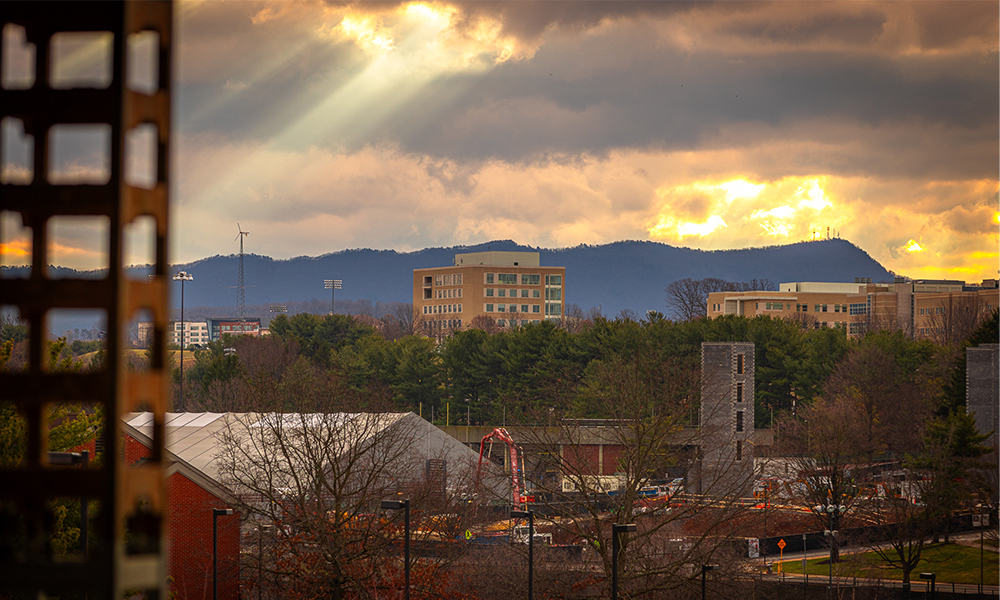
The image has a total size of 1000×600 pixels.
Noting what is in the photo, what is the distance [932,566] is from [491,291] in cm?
13908

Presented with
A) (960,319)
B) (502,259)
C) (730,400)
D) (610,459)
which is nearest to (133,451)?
(730,400)

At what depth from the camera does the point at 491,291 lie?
187 meters

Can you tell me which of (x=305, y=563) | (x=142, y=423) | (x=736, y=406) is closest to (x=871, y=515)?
(x=736, y=406)

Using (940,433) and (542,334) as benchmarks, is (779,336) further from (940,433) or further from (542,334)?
(940,433)

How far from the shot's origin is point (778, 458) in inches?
2768

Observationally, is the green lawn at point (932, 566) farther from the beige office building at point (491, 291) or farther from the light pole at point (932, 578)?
the beige office building at point (491, 291)

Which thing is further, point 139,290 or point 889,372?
point 889,372

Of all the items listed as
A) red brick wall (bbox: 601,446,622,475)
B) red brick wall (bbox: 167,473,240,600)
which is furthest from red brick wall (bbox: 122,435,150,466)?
red brick wall (bbox: 601,446,622,475)

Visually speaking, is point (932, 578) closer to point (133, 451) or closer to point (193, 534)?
point (193, 534)

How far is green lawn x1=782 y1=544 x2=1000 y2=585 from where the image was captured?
48188 millimetres

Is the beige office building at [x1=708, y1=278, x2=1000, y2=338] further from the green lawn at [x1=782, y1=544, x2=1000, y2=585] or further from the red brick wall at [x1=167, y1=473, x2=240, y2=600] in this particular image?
the red brick wall at [x1=167, y1=473, x2=240, y2=600]

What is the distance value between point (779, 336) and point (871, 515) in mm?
40089

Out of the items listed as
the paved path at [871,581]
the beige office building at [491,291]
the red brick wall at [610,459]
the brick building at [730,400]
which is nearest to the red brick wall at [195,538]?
the paved path at [871,581]

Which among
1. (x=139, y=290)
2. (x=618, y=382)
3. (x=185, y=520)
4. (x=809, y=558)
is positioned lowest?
(x=809, y=558)
